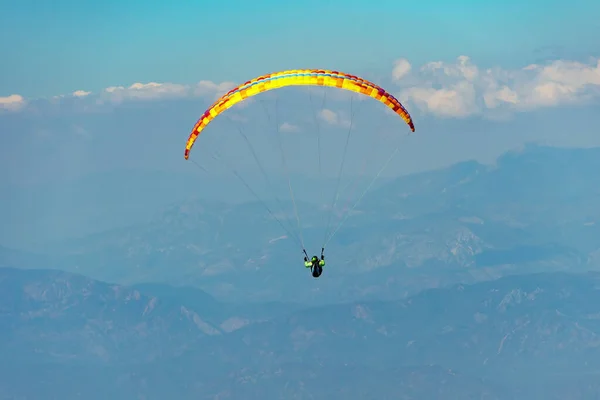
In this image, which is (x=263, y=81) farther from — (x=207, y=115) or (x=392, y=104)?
(x=392, y=104)

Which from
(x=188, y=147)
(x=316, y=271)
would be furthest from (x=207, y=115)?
(x=316, y=271)

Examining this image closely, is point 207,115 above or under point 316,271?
above

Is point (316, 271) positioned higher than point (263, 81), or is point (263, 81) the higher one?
point (263, 81)

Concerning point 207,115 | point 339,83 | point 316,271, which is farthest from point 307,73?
point 316,271

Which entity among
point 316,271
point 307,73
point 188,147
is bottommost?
point 316,271

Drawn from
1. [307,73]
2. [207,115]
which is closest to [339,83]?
[307,73]

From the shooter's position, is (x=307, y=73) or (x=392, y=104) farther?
(x=392, y=104)

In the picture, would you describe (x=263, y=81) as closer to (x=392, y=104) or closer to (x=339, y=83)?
(x=339, y=83)

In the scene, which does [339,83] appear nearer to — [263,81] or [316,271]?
[263,81]
